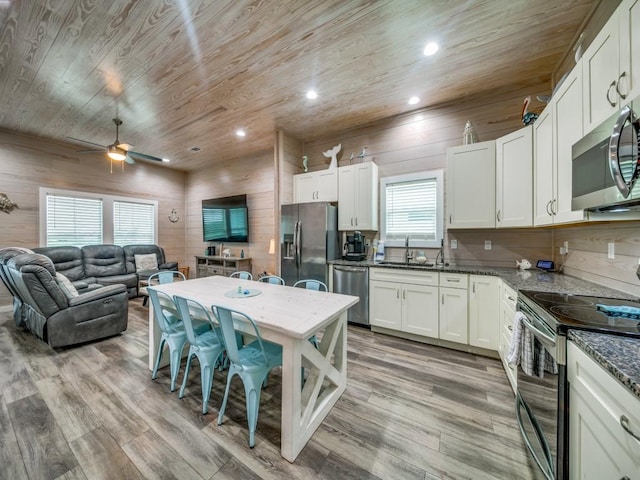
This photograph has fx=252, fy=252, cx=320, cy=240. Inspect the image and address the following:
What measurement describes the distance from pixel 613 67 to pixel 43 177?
24.6 feet

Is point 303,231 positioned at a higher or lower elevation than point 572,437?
higher

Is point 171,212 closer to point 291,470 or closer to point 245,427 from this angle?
point 245,427

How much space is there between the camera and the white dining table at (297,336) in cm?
151

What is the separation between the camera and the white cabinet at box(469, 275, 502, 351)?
2598 millimetres

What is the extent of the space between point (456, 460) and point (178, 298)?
211cm

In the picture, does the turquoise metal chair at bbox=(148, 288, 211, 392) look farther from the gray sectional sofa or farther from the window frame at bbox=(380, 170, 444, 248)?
the window frame at bbox=(380, 170, 444, 248)

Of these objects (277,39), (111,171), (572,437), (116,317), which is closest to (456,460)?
(572,437)

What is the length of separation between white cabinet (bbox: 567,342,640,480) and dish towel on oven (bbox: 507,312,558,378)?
0.16 m

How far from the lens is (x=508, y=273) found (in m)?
2.58

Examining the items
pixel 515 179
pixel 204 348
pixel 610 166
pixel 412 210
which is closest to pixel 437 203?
pixel 412 210

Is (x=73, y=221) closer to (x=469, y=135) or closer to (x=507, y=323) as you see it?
(x=469, y=135)

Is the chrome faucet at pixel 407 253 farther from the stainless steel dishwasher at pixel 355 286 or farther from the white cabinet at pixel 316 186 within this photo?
the white cabinet at pixel 316 186

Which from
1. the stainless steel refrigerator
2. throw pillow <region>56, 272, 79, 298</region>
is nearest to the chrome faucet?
the stainless steel refrigerator

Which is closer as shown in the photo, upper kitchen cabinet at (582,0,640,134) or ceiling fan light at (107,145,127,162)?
upper kitchen cabinet at (582,0,640,134)
